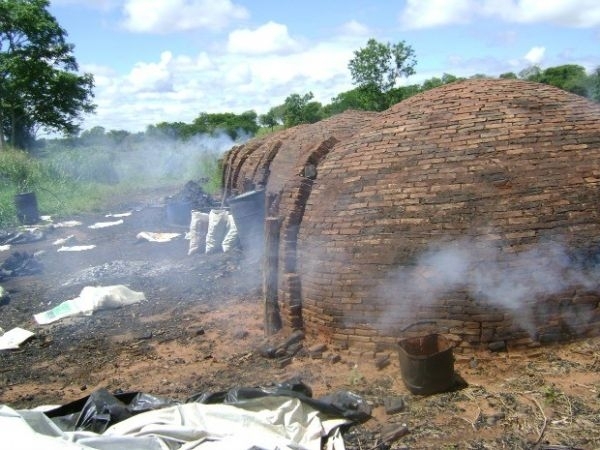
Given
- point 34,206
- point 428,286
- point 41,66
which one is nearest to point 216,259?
point 428,286

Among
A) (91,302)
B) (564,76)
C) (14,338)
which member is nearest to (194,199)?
(91,302)

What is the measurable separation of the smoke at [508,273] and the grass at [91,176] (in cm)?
1804

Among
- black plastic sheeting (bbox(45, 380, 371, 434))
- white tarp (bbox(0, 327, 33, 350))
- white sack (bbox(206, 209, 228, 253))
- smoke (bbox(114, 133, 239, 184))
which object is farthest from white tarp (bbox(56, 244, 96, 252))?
smoke (bbox(114, 133, 239, 184))

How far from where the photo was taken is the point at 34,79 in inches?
1203

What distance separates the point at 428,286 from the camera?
6.29 m

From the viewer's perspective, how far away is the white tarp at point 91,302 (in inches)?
381

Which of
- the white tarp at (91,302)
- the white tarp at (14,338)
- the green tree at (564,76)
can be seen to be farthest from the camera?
the green tree at (564,76)

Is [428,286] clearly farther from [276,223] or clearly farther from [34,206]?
[34,206]

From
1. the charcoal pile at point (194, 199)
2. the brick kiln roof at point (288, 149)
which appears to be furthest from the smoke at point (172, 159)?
the brick kiln roof at point (288, 149)

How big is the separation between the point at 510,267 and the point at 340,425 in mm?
2575

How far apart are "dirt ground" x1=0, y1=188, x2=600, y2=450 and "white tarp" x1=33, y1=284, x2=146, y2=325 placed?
6.4 inches

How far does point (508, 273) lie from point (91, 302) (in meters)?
7.21

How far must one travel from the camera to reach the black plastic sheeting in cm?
494

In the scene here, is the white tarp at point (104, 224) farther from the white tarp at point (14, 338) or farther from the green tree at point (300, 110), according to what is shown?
the green tree at point (300, 110)
